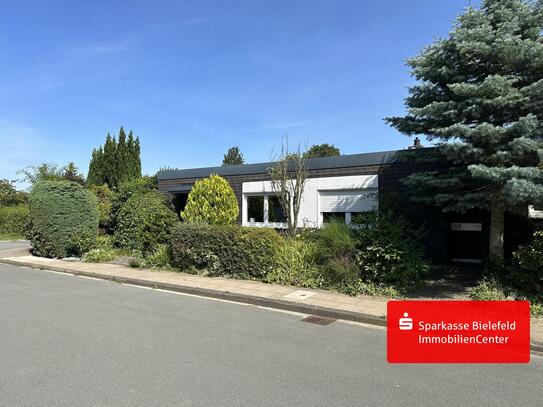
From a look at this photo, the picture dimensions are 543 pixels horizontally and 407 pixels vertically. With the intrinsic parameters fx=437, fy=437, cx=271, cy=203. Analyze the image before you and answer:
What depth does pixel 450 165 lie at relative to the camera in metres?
9.41

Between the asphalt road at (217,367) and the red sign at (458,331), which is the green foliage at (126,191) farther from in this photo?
the red sign at (458,331)

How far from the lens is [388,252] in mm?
8844

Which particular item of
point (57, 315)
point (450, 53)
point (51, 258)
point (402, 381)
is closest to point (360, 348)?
point (402, 381)

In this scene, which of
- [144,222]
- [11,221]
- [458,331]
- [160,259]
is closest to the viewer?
[458,331]

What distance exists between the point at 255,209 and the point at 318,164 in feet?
11.0

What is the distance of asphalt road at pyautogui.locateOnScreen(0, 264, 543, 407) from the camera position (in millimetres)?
4125

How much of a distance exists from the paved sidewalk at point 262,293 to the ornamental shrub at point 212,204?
2.21 m

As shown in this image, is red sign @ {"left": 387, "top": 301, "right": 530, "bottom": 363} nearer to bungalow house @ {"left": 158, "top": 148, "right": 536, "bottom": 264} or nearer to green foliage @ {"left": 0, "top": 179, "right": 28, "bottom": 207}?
bungalow house @ {"left": 158, "top": 148, "right": 536, "bottom": 264}

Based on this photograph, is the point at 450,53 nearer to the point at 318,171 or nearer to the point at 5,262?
the point at 318,171

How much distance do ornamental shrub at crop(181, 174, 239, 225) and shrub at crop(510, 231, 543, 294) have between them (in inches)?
323

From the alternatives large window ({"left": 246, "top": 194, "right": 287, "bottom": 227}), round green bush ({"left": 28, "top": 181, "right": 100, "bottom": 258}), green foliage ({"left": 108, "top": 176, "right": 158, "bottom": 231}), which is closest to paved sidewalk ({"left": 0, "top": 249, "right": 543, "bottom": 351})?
round green bush ({"left": 28, "top": 181, "right": 100, "bottom": 258})

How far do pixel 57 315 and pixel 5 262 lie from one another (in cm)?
1059

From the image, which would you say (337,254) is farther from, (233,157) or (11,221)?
(233,157)

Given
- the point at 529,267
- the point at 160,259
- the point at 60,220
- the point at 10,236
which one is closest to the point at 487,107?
the point at 529,267
